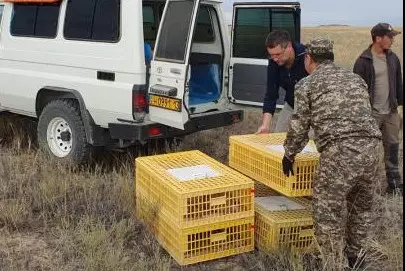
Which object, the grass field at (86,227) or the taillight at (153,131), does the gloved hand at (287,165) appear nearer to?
the grass field at (86,227)

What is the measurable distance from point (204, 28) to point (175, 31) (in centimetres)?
142

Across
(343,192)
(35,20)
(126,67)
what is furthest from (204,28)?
(343,192)

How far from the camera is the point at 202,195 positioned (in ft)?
12.3

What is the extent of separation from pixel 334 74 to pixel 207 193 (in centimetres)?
116

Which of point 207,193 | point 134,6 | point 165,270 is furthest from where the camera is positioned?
point 134,6

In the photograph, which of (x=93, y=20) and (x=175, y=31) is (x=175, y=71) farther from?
(x=93, y=20)

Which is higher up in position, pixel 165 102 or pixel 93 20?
pixel 93 20

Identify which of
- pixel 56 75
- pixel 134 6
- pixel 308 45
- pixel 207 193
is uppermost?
pixel 134 6

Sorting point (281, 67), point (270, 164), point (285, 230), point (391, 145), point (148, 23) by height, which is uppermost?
point (148, 23)

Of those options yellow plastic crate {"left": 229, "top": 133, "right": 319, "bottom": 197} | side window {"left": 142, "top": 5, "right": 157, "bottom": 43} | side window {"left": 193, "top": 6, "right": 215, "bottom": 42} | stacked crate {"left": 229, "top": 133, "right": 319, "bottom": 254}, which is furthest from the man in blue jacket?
side window {"left": 142, "top": 5, "right": 157, "bottom": 43}

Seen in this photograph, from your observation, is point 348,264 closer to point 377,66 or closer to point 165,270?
point 165,270

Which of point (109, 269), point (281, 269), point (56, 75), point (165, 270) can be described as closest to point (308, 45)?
point (281, 269)

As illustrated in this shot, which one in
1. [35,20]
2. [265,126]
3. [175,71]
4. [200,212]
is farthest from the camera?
[35,20]

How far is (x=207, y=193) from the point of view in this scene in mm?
3750
